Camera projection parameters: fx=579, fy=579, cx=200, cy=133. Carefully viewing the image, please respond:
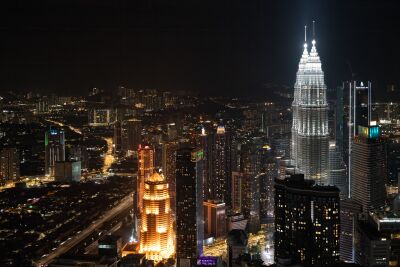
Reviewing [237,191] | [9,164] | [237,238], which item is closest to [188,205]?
[237,238]

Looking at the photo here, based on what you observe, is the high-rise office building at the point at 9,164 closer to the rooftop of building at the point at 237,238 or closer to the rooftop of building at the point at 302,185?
the rooftop of building at the point at 237,238

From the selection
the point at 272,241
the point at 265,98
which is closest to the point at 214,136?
the point at 265,98

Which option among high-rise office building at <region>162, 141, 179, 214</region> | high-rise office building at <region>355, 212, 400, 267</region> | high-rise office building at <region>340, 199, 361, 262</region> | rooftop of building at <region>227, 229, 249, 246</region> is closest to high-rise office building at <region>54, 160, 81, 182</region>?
high-rise office building at <region>162, 141, 179, 214</region>

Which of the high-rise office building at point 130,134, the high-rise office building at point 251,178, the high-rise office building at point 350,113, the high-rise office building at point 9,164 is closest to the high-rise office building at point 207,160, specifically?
the high-rise office building at point 251,178

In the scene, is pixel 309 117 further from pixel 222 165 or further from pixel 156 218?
pixel 156 218

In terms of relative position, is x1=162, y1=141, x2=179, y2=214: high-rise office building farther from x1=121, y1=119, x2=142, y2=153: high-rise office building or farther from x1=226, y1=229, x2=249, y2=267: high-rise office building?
x1=121, y1=119, x2=142, y2=153: high-rise office building

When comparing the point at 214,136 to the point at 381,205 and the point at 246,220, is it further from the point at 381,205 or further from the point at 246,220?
the point at 381,205
